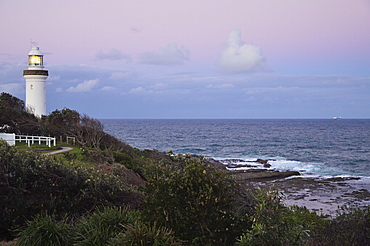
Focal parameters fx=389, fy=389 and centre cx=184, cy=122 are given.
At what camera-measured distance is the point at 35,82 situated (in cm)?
3900

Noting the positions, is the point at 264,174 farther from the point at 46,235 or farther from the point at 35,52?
the point at 46,235

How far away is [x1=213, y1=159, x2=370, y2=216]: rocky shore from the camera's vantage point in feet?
74.3

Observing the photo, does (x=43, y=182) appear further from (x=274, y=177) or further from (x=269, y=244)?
(x=274, y=177)

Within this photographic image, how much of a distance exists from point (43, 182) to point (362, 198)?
20305mm

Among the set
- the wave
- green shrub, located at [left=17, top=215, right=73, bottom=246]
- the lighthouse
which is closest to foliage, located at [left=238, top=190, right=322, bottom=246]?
green shrub, located at [left=17, top=215, right=73, bottom=246]

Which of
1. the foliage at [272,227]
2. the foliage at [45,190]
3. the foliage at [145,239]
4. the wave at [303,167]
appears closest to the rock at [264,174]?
the wave at [303,167]

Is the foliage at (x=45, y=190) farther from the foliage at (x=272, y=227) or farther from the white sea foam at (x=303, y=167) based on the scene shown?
the white sea foam at (x=303, y=167)

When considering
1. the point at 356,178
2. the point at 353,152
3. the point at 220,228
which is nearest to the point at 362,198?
the point at 356,178

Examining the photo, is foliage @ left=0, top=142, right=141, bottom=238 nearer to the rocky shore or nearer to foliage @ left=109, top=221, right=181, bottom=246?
foliage @ left=109, top=221, right=181, bottom=246

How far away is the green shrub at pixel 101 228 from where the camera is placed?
7.50 metres

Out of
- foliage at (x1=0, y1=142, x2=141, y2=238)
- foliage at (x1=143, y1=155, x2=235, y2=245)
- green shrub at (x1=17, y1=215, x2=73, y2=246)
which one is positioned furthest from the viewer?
foliage at (x1=0, y1=142, x2=141, y2=238)

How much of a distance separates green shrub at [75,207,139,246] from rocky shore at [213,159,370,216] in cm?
1153

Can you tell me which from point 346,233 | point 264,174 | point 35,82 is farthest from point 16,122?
point 346,233

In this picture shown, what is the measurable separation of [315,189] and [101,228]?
22.2 metres
